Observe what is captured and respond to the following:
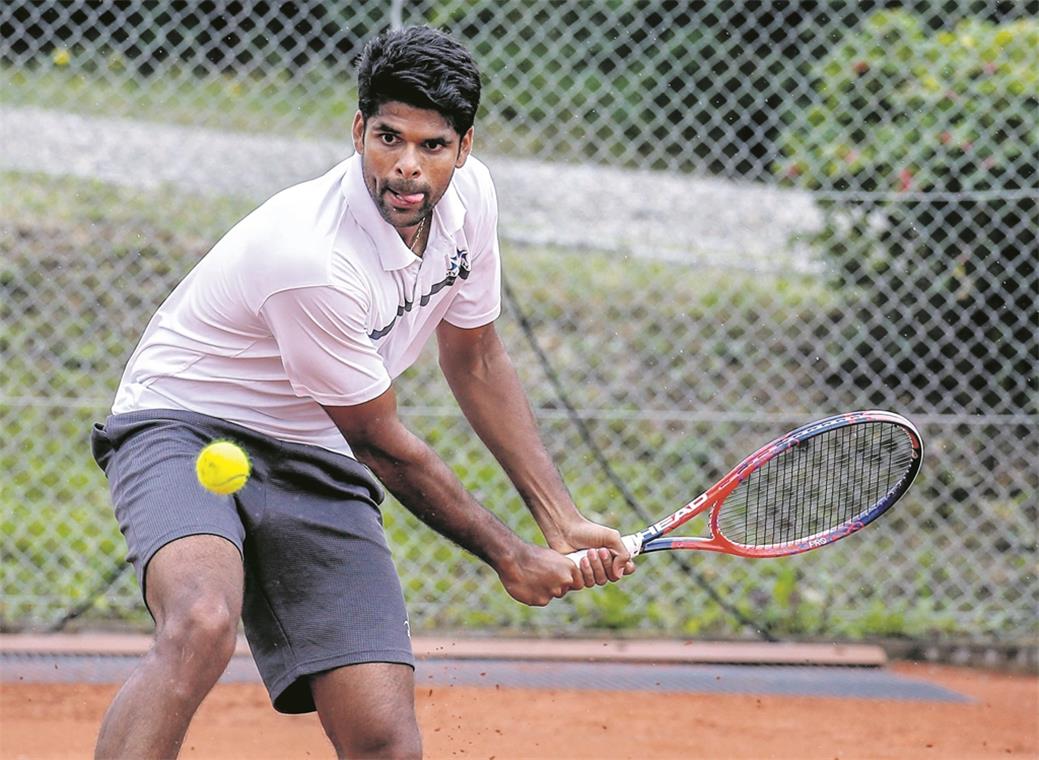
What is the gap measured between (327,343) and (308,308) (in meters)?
0.07

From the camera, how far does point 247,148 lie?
7.02 metres

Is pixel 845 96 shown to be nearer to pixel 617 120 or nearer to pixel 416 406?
pixel 617 120

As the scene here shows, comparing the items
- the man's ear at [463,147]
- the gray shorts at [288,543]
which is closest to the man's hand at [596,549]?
the gray shorts at [288,543]

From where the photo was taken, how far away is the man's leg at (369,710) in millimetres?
2812

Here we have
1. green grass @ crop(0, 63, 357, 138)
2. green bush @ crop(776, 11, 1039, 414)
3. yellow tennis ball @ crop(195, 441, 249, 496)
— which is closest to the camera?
yellow tennis ball @ crop(195, 441, 249, 496)

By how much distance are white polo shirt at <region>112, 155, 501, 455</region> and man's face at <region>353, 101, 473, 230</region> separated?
36mm

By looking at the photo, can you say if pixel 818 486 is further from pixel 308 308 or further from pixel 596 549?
pixel 308 308

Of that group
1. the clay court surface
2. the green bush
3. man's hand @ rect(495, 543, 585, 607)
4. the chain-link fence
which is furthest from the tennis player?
the green bush

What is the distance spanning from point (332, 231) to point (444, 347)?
0.62 m

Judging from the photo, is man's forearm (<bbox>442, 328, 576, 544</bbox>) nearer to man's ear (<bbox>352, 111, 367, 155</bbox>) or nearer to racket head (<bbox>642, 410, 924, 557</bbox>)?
racket head (<bbox>642, 410, 924, 557</bbox>)

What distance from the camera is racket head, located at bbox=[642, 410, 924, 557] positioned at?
329 centimetres

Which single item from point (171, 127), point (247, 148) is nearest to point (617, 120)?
point (247, 148)

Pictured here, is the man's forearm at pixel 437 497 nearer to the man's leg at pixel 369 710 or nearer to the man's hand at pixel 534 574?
the man's hand at pixel 534 574

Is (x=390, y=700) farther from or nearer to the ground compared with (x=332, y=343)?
nearer to the ground
